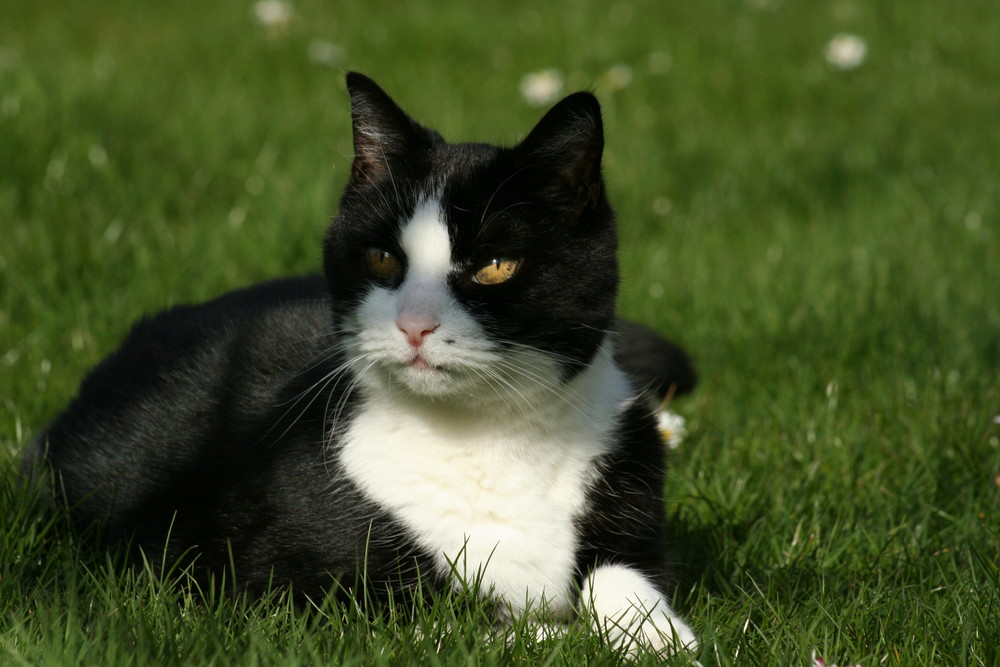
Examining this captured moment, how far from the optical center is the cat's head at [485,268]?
2.13 m

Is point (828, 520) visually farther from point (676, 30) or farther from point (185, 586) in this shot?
point (676, 30)

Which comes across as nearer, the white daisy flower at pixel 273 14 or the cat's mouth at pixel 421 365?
the cat's mouth at pixel 421 365

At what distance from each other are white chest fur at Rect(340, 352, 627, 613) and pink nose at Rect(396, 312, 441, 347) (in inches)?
9.5

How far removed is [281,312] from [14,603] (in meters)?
0.93

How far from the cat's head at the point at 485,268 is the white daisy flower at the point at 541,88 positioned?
3.38 metres

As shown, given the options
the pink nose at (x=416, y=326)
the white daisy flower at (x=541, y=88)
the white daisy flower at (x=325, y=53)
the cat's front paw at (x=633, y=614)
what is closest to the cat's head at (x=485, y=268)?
the pink nose at (x=416, y=326)

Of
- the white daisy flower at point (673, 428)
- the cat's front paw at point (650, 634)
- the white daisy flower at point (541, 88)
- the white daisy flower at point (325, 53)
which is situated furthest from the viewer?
the white daisy flower at point (325, 53)

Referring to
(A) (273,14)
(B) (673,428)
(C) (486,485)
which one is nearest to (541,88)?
(A) (273,14)

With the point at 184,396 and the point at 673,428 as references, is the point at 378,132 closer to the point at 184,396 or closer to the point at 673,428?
the point at 184,396

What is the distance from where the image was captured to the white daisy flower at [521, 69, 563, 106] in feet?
18.5

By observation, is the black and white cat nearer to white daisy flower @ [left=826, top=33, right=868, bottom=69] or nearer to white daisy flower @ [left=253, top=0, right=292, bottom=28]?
white daisy flower @ [left=253, top=0, right=292, bottom=28]

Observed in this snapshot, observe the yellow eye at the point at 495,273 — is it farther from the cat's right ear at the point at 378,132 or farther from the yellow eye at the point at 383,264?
the cat's right ear at the point at 378,132

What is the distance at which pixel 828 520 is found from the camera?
281 centimetres

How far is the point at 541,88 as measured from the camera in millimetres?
5648
